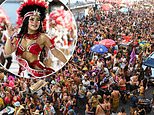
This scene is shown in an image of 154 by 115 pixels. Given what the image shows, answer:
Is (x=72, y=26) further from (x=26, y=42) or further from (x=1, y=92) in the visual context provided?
(x=1, y=92)

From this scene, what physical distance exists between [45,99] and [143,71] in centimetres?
418

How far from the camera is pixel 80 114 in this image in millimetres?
11594

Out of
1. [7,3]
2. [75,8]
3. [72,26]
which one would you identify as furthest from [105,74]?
[75,8]

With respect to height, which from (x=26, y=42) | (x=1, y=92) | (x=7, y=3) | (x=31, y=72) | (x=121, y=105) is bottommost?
(x=121, y=105)

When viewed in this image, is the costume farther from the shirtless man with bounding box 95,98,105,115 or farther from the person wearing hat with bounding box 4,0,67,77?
the shirtless man with bounding box 95,98,105,115

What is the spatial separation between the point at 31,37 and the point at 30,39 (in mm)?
56

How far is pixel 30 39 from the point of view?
8.02 meters

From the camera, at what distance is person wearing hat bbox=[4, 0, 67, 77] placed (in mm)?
7905

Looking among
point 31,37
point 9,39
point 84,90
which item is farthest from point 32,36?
point 84,90

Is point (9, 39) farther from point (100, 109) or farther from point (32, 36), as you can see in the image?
point (100, 109)

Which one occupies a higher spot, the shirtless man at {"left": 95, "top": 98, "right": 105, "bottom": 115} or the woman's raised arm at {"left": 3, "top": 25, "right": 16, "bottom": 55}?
the woman's raised arm at {"left": 3, "top": 25, "right": 16, "bottom": 55}

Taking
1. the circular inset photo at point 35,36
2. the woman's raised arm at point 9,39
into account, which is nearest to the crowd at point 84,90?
the circular inset photo at point 35,36

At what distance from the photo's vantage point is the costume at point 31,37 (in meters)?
7.89

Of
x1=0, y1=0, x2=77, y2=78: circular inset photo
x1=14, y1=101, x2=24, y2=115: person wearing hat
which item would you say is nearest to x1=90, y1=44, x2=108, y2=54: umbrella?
x1=14, y1=101, x2=24, y2=115: person wearing hat
